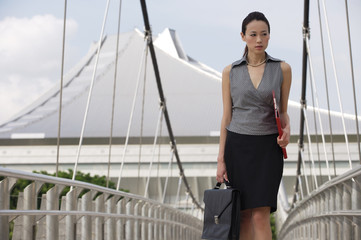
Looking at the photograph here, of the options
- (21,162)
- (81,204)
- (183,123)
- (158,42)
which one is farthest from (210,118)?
(81,204)

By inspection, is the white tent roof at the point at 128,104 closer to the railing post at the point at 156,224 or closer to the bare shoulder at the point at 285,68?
the railing post at the point at 156,224

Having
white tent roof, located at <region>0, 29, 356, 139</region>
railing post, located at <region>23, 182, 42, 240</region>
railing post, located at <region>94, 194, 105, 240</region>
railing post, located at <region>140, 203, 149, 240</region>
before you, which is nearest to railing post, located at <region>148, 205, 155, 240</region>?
railing post, located at <region>140, 203, 149, 240</region>

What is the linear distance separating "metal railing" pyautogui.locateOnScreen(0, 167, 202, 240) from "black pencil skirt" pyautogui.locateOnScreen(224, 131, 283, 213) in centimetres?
105

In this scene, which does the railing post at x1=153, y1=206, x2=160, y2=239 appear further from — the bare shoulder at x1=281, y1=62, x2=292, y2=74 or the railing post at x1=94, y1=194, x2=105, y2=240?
the bare shoulder at x1=281, y1=62, x2=292, y2=74

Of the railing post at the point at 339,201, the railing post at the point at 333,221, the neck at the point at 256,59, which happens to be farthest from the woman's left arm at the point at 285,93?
the railing post at the point at 333,221

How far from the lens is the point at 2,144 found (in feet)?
140

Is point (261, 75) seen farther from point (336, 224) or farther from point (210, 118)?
point (210, 118)

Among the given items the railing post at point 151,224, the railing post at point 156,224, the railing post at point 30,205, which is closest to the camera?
the railing post at point 30,205

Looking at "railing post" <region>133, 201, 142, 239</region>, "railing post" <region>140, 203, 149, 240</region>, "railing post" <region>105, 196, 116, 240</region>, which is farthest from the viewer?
"railing post" <region>140, 203, 149, 240</region>

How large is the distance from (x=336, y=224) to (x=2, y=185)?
266cm

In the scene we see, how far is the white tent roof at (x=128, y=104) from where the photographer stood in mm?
43875

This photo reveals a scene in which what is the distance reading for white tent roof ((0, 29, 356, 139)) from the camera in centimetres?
4388

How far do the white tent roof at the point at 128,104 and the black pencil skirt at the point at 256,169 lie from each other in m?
39.1

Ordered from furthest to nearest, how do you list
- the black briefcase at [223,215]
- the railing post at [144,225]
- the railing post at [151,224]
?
the railing post at [151,224] < the railing post at [144,225] < the black briefcase at [223,215]
